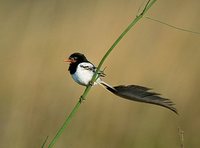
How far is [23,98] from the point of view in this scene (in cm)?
455

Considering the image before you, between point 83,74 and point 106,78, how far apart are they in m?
2.07

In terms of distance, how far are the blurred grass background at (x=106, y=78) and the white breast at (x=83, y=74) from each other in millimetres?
1601

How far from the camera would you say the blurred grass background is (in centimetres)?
429

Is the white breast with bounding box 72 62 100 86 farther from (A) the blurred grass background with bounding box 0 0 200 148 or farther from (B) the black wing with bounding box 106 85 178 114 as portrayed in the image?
(A) the blurred grass background with bounding box 0 0 200 148

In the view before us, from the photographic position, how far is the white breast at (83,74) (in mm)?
2471

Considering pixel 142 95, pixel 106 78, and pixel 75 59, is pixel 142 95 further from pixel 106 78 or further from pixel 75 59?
pixel 106 78

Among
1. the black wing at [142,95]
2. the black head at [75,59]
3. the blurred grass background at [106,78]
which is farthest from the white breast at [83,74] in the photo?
the blurred grass background at [106,78]

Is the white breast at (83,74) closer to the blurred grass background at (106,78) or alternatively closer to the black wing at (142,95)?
the black wing at (142,95)

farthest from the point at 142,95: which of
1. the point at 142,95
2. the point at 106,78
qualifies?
the point at 106,78

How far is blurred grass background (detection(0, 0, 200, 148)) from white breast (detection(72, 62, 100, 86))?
160 centimetres

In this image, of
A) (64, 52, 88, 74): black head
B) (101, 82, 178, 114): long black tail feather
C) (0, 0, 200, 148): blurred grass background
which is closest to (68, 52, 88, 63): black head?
(64, 52, 88, 74): black head

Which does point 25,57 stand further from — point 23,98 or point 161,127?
point 161,127

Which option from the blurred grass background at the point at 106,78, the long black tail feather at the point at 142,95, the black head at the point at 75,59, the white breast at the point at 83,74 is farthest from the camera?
the blurred grass background at the point at 106,78

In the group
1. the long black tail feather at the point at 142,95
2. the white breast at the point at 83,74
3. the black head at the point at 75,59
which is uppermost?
the black head at the point at 75,59
